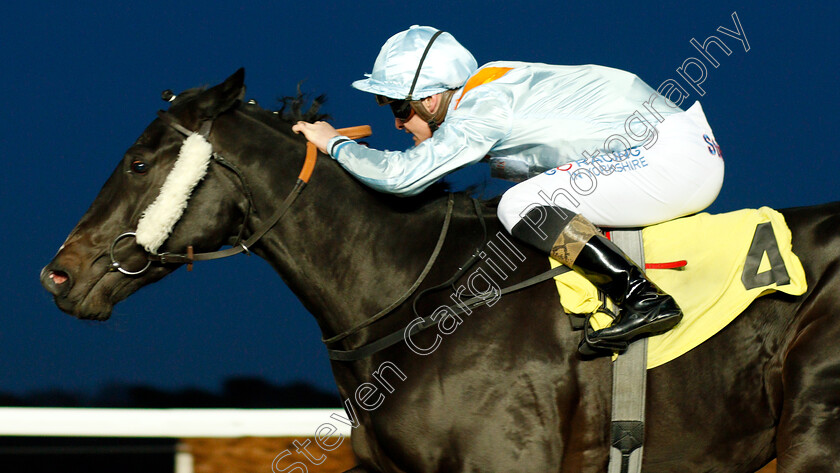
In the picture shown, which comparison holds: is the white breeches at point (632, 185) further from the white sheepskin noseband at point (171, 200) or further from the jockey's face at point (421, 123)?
the white sheepskin noseband at point (171, 200)

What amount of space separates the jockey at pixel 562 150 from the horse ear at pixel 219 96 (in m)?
0.22

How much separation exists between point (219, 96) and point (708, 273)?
1480 mm

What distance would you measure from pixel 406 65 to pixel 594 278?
32.8 inches

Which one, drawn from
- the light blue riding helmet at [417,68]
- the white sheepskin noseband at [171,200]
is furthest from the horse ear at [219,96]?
the light blue riding helmet at [417,68]

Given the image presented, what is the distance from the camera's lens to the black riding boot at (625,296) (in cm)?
206

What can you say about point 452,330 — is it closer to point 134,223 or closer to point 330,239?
point 330,239

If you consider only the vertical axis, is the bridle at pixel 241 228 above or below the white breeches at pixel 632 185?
above

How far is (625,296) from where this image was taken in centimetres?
209

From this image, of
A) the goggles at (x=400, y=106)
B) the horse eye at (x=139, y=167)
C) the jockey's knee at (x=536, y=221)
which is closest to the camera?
the jockey's knee at (x=536, y=221)

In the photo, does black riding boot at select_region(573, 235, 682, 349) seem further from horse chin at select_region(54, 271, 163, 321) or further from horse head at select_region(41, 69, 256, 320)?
horse chin at select_region(54, 271, 163, 321)

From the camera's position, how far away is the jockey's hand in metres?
2.34

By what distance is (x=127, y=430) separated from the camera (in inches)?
109

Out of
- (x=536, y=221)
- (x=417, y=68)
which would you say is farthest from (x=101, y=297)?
(x=536, y=221)

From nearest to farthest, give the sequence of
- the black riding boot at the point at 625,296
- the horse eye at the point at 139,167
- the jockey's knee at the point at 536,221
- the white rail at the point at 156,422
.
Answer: the black riding boot at the point at 625,296, the jockey's knee at the point at 536,221, the horse eye at the point at 139,167, the white rail at the point at 156,422
